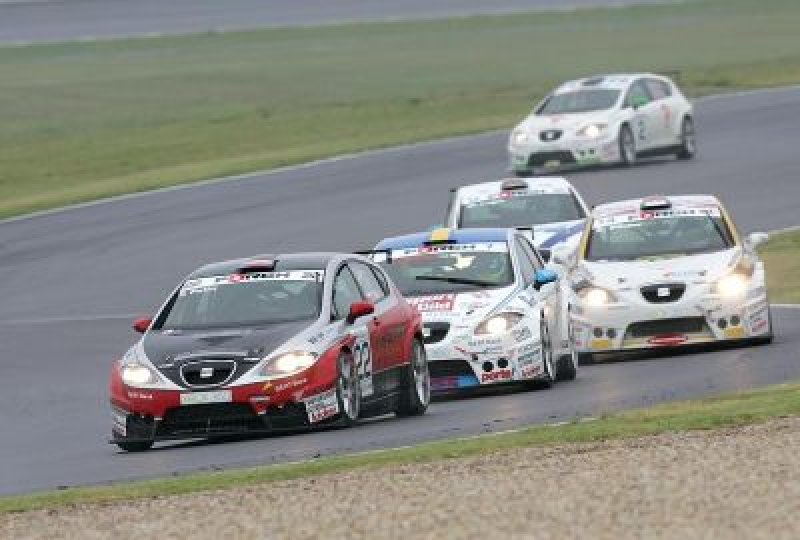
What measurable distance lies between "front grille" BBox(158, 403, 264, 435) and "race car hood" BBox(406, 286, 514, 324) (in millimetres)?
3560

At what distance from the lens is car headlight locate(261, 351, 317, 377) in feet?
57.9

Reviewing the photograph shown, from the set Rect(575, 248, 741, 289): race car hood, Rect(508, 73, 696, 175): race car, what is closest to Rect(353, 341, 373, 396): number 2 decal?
Rect(575, 248, 741, 289): race car hood

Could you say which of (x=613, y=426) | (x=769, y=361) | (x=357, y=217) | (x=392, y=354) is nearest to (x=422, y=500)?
(x=613, y=426)

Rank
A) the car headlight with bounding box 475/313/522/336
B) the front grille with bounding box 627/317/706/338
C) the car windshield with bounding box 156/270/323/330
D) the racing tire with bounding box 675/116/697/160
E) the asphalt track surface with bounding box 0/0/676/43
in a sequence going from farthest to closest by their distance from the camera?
the asphalt track surface with bounding box 0/0/676/43 → the racing tire with bounding box 675/116/697/160 → the front grille with bounding box 627/317/706/338 → the car headlight with bounding box 475/313/522/336 → the car windshield with bounding box 156/270/323/330

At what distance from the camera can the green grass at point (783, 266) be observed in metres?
28.9

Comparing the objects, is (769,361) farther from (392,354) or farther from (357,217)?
(357,217)

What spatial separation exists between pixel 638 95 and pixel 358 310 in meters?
25.4

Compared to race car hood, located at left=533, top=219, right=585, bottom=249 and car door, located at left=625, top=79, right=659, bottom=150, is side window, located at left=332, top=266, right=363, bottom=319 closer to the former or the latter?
race car hood, located at left=533, top=219, right=585, bottom=249

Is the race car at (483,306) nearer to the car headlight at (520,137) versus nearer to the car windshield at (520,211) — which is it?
the car windshield at (520,211)

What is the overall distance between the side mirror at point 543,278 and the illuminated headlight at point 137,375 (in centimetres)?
458

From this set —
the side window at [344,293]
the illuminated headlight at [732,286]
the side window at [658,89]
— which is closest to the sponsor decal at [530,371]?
the side window at [344,293]

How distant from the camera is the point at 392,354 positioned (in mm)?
19078

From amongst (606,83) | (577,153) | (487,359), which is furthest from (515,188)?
(606,83)

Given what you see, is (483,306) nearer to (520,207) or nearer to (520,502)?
(520,502)
